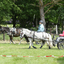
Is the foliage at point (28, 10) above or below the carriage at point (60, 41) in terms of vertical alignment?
above

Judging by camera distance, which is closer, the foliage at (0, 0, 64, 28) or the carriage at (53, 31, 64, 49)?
the carriage at (53, 31, 64, 49)

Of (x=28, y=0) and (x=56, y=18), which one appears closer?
(x=56, y=18)

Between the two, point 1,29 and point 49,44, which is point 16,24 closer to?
point 1,29

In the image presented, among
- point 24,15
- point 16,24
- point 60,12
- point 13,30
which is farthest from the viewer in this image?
point 16,24

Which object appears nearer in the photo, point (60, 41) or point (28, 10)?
point (60, 41)

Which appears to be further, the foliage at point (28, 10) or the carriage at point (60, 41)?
the foliage at point (28, 10)

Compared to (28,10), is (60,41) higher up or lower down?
lower down

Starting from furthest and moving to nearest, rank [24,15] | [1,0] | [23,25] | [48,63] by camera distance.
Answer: [23,25] → [24,15] → [1,0] → [48,63]

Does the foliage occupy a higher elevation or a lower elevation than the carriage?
higher

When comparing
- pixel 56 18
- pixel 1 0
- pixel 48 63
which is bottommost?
pixel 48 63

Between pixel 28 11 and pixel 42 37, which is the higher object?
pixel 28 11

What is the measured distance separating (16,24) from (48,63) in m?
33.9

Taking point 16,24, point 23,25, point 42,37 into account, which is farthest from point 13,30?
point 16,24

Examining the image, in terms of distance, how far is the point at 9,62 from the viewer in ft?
29.2
